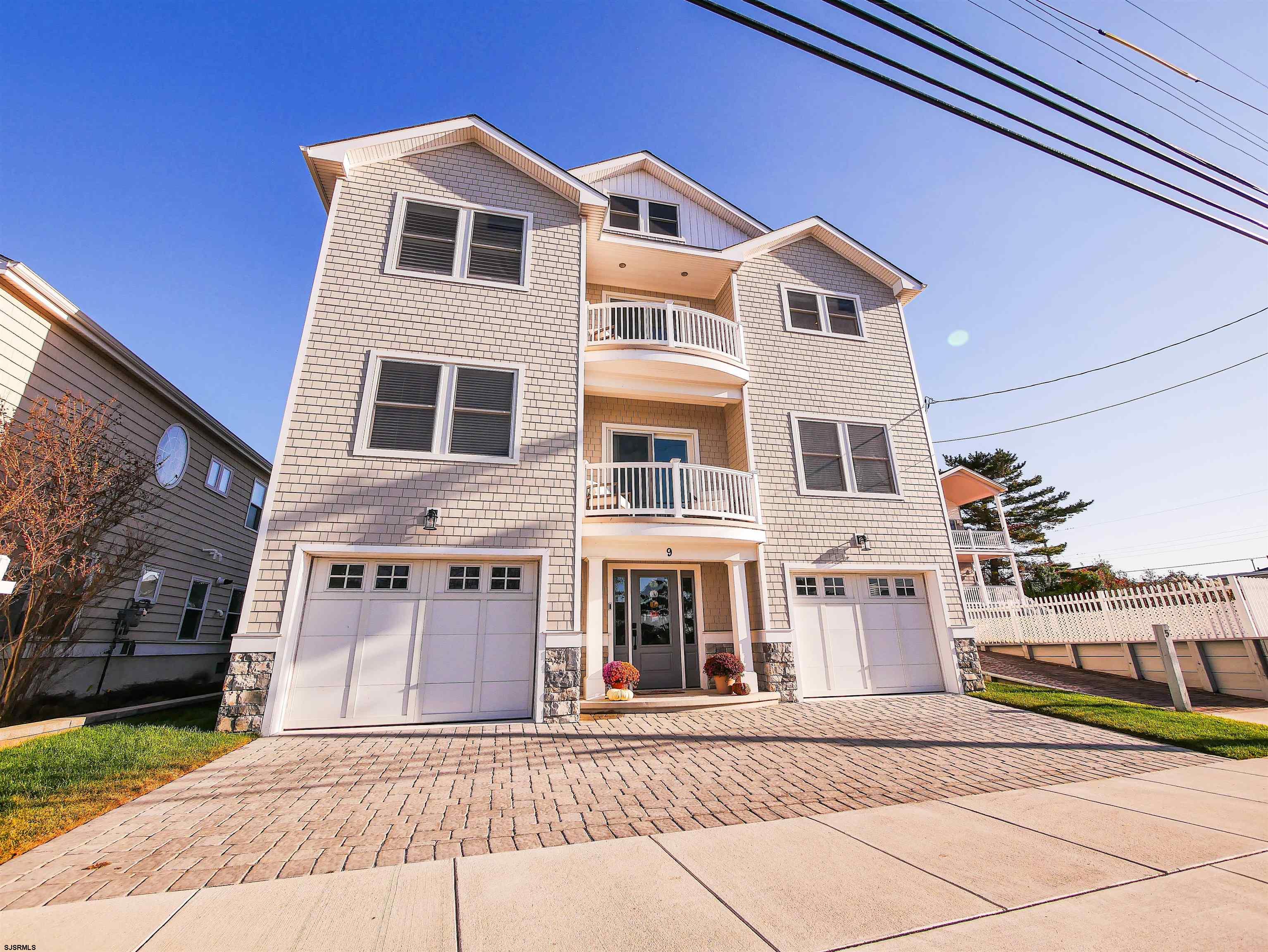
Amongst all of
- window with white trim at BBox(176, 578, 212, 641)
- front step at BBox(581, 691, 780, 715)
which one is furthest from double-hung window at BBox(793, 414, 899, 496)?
window with white trim at BBox(176, 578, 212, 641)

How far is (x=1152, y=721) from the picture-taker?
23.7 ft

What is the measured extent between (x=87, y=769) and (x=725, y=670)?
8082 mm

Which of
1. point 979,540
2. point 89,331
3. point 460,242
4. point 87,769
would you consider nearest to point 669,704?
point 87,769

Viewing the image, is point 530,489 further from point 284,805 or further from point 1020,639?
point 1020,639

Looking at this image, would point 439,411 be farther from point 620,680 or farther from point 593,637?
point 620,680

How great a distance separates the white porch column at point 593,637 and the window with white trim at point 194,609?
894cm

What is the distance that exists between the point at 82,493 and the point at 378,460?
12.5 feet

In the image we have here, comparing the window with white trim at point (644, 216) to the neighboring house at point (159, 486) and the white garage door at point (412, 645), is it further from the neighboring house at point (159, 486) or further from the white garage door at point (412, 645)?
the neighboring house at point (159, 486)

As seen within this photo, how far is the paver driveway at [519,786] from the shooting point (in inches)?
131

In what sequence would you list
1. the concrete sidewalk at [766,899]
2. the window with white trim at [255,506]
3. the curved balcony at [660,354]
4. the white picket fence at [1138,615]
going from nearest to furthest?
the concrete sidewalk at [766,899]
the white picket fence at [1138,615]
the curved balcony at [660,354]
the window with white trim at [255,506]

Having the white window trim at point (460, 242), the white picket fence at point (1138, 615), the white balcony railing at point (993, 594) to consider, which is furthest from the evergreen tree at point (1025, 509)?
the white window trim at point (460, 242)

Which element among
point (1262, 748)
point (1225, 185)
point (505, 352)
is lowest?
point (1262, 748)

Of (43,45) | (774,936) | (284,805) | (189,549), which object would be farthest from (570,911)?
(189,549)

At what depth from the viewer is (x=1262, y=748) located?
19.6 ft
